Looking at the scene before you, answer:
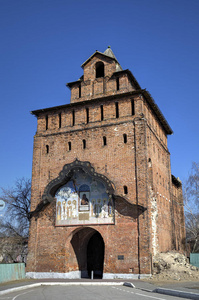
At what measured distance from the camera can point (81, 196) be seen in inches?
855

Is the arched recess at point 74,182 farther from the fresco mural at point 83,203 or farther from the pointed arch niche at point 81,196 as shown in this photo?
the fresco mural at point 83,203

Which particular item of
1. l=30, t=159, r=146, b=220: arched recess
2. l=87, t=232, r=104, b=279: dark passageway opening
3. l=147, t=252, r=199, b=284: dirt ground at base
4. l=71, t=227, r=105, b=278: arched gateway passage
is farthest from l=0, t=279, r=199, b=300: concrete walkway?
l=87, t=232, r=104, b=279: dark passageway opening

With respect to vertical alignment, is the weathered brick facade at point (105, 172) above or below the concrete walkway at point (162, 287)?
above

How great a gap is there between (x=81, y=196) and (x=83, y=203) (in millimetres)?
515

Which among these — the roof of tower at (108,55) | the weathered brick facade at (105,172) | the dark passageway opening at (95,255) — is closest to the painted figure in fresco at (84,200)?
the weathered brick facade at (105,172)

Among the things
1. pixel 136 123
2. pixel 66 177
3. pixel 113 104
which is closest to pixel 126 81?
pixel 113 104

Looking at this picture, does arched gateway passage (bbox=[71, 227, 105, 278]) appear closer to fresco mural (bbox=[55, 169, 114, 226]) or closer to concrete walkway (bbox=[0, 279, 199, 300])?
fresco mural (bbox=[55, 169, 114, 226])

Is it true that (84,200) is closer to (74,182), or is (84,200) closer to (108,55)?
(74,182)

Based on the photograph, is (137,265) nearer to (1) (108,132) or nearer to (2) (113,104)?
(1) (108,132)

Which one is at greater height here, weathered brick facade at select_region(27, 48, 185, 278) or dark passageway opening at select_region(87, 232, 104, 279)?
weathered brick facade at select_region(27, 48, 185, 278)

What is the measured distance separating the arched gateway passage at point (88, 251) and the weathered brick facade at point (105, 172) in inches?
2.6

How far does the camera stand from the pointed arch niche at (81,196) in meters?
20.7

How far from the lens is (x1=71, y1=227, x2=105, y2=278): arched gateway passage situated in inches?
877

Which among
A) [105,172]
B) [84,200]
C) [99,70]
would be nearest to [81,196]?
[84,200]
